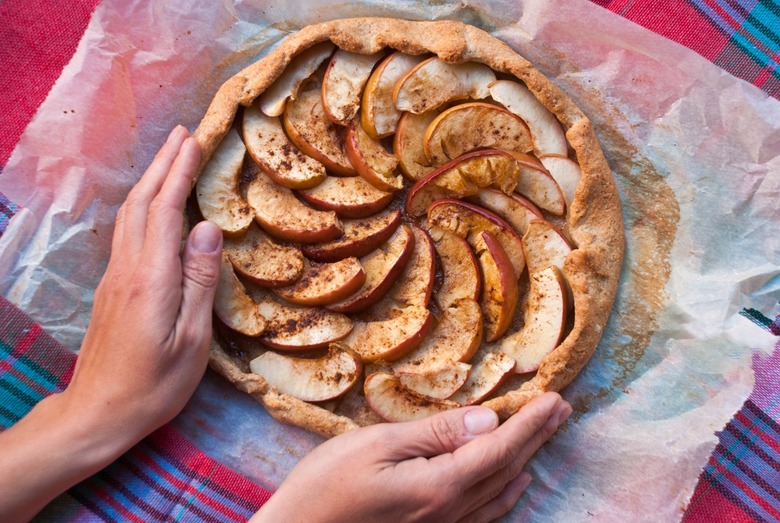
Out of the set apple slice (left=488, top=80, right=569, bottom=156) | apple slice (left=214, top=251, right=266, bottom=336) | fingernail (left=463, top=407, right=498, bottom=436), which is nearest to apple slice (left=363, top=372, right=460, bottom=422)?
fingernail (left=463, top=407, right=498, bottom=436)

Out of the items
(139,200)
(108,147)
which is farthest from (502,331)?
(108,147)

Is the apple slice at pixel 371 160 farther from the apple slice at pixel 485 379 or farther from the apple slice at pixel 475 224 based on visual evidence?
the apple slice at pixel 485 379

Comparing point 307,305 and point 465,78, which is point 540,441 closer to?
point 307,305

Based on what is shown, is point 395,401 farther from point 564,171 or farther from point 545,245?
Result: point 564,171

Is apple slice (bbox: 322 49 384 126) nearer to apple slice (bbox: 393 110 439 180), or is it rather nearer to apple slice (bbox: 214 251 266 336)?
apple slice (bbox: 393 110 439 180)

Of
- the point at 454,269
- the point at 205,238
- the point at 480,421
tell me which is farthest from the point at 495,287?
the point at 205,238
